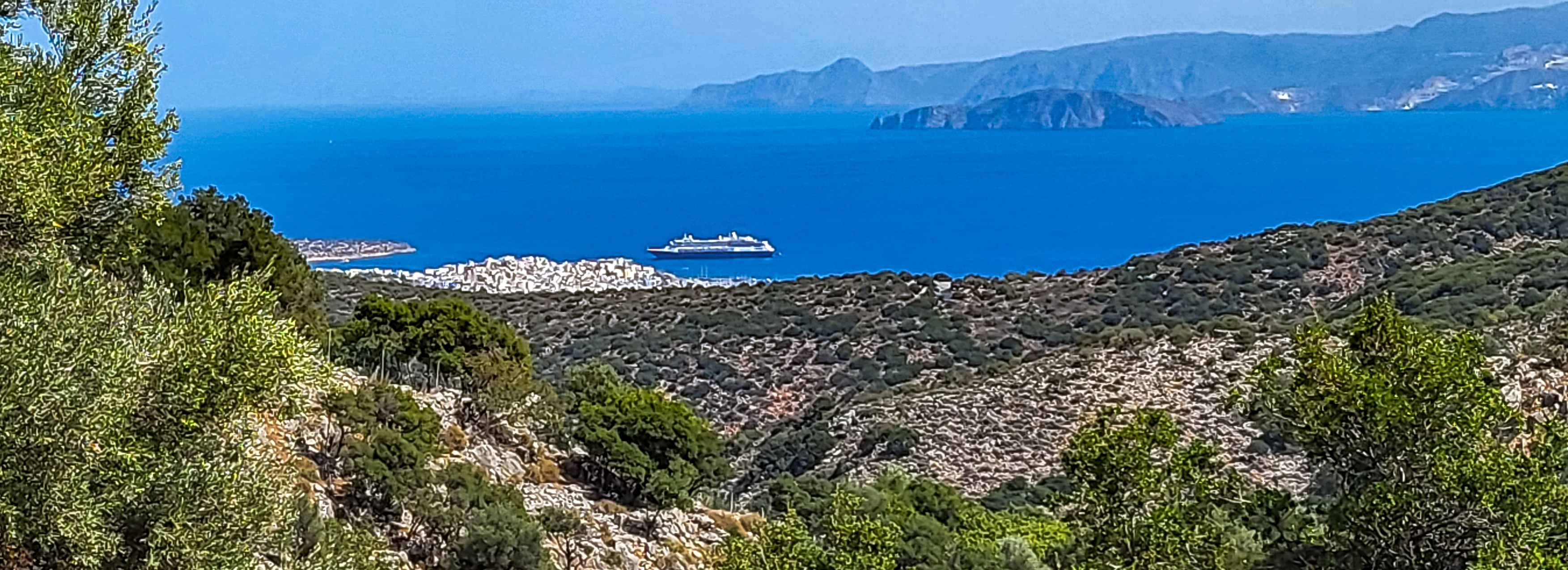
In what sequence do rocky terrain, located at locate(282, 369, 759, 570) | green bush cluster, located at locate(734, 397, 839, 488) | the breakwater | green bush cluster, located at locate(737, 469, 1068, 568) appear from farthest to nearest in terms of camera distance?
the breakwater < green bush cluster, located at locate(734, 397, 839, 488) < rocky terrain, located at locate(282, 369, 759, 570) < green bush cluster, located at locate(737, 469, 1068, 568)

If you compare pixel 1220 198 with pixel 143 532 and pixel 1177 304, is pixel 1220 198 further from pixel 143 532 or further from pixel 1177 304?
pixel 143 532

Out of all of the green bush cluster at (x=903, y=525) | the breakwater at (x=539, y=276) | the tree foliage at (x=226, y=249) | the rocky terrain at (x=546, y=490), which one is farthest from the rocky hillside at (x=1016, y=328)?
the breakwater at (x=539, y=276)

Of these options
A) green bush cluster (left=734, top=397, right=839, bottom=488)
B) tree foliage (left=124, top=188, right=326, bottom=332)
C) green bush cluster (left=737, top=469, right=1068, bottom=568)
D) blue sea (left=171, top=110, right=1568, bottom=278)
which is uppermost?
tree foliage (left=124, top=188, right=326, bottom=332)

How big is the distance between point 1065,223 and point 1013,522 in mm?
82011

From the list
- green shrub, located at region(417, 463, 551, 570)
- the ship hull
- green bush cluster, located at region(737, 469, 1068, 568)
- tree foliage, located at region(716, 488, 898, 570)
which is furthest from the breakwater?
tree foliage, located at region(716, 488, 898, 570)

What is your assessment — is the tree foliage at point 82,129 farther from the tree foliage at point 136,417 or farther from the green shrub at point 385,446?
the green shrub at point 385,446

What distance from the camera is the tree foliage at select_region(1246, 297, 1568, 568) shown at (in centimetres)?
536

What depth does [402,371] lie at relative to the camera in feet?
48.5

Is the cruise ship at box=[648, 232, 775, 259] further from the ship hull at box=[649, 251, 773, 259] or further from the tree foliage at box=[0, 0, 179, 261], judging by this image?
the tree foliage at box=[0, 0, 179, 261]

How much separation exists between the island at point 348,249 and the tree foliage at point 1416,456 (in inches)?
2901

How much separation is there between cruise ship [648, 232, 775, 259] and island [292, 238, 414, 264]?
53.8 feet

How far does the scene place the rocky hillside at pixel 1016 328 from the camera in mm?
21328

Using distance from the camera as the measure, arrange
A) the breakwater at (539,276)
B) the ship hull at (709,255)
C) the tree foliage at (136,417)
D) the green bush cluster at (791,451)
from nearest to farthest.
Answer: the tree foliage at (136,417), the green bush cluster at (791,451), the breakwater at (539,276), the ship hull at (709,255)

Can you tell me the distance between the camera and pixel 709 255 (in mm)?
82688
